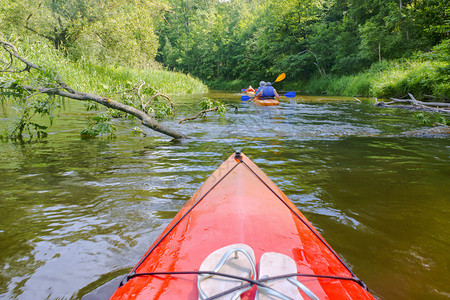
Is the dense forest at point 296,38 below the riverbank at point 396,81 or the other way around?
the other way around

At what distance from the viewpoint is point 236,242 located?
1392 millimetres

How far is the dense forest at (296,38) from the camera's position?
45.0 ft

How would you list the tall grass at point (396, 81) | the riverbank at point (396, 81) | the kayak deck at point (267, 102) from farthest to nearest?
the kayak deck at point (267, 102), the tall grass at point (396, 81), the riverbank at point (396, 81)

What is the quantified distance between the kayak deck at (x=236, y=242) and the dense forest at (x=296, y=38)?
5.31 metres

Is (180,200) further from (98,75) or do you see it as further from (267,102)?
(98,75)

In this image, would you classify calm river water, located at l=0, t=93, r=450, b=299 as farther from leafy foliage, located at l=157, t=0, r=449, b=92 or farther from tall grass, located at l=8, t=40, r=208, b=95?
leafy foliage, located at l=157, t=0, r=449, b=92

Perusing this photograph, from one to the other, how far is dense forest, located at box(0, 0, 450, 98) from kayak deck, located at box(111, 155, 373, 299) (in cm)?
531

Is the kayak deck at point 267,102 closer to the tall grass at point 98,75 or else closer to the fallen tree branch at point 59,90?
the tall grass at point 98,75

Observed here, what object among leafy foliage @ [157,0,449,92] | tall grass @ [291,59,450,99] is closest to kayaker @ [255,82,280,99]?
tall grass @ [291,59,450,99]

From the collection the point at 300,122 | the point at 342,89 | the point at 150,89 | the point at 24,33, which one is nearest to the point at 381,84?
the point at 342,89

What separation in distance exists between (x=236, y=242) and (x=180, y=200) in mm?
1667

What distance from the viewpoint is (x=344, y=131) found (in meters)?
6.90

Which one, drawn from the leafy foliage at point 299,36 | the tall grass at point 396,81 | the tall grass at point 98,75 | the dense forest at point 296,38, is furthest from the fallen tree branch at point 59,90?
the tall grass at point 396,81

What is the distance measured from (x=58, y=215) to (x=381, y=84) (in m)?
15.3
